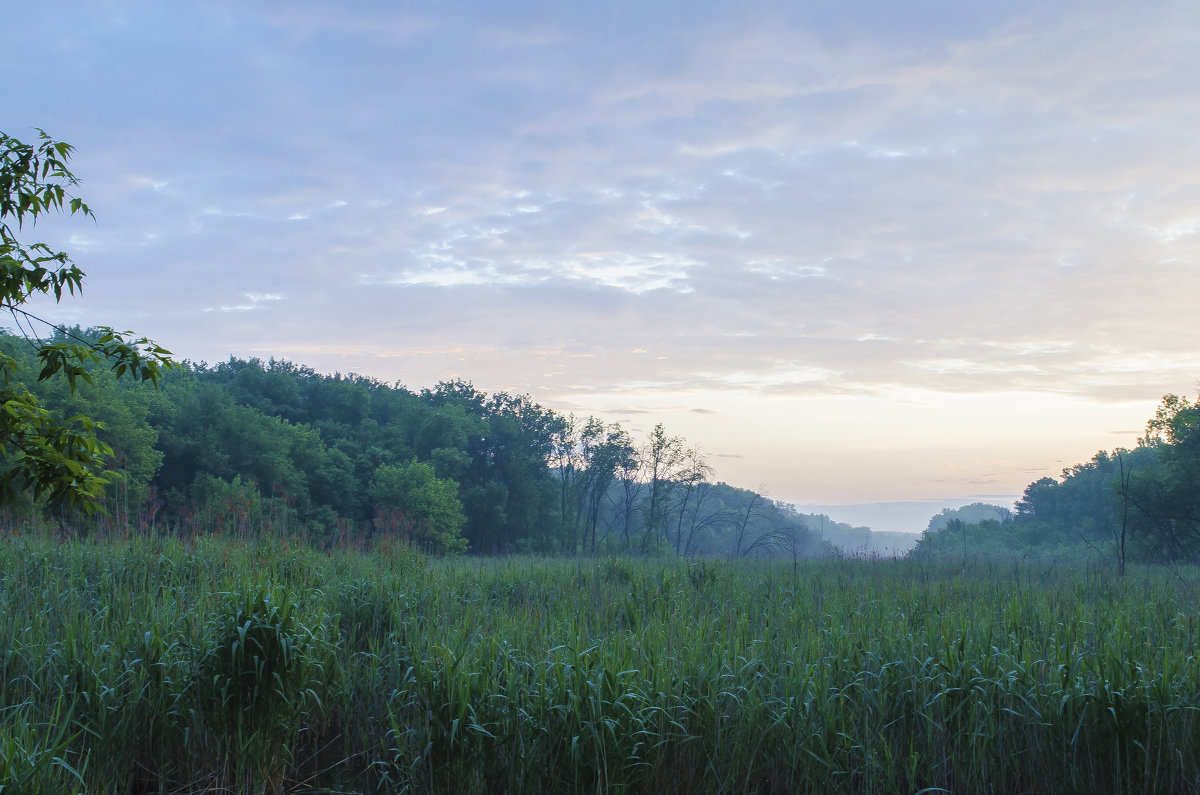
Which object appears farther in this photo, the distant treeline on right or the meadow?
the distant treeline on right

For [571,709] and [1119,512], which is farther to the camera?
[1119,512]

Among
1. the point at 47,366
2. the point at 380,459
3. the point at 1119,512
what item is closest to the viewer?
the point at 47,366

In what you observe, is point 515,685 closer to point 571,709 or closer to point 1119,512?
point 571,709

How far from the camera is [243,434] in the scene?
3378cm

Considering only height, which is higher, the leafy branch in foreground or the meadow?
the leafy branch in foreground

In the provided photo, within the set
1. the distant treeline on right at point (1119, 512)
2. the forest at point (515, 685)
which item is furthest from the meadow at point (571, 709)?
the distant treeline on right at point (1119, 512)

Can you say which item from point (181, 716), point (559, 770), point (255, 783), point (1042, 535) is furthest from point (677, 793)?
point (1042, 535)

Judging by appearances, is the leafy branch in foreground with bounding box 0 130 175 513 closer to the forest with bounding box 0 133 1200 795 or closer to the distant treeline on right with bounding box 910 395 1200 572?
the forest with bounding box 0 133 1200 795

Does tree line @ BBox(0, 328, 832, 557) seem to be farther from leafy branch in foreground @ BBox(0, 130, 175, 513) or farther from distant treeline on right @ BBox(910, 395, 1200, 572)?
leafy branch in foreground @ BBox(0, 130, 175, 513)

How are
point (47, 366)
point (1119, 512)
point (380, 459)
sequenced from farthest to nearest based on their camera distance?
point (380, 459) → point (1119, 512) → point (47, 366)

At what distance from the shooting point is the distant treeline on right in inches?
978

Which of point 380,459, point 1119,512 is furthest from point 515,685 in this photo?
point 380,459

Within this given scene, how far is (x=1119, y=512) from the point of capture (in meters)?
27.2

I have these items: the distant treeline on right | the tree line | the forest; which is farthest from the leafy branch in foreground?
the tree line
